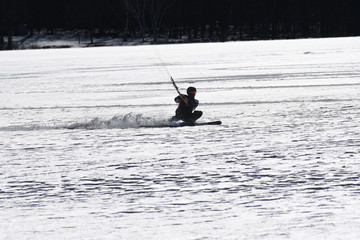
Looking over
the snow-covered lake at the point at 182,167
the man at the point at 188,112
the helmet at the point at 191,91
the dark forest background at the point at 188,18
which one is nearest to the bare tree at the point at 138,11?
the dark forest background at the point at 188,18

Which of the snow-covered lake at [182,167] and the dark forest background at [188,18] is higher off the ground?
the dark forest background at [188,18]

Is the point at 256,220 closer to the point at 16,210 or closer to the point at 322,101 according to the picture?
the point at 16,210

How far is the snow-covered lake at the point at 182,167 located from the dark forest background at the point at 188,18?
2240 inches

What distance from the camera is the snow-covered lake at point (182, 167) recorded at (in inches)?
201

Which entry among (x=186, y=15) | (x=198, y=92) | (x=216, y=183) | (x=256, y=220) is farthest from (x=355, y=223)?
(x=186, y=15)

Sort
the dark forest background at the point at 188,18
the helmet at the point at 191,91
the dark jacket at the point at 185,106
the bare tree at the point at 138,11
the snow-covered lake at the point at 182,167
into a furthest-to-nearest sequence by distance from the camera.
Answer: the dark forest background at the point at 188,18, the bare tree at the point at 138,11, the dark jacket at the point at 185,106, the helmet at the point at 191,91, the snow-covered lake at the point at 182,167

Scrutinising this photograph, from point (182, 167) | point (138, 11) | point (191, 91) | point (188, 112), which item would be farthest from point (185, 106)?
point (138, 11)

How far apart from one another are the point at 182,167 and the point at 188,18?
70.6 metres

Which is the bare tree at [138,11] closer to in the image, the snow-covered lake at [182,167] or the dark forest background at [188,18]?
the dark forest background at [188,18]

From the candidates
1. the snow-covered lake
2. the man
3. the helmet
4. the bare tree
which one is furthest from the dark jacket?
the bare tree

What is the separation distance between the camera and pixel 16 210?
562cm

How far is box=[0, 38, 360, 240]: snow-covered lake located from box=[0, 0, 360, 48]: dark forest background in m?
56.9

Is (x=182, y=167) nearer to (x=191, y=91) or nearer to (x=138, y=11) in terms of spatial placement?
(x=191, y=91)

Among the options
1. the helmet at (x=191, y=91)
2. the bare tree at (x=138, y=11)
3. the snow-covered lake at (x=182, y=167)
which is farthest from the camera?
the bare tree at (x=138, y=11)
